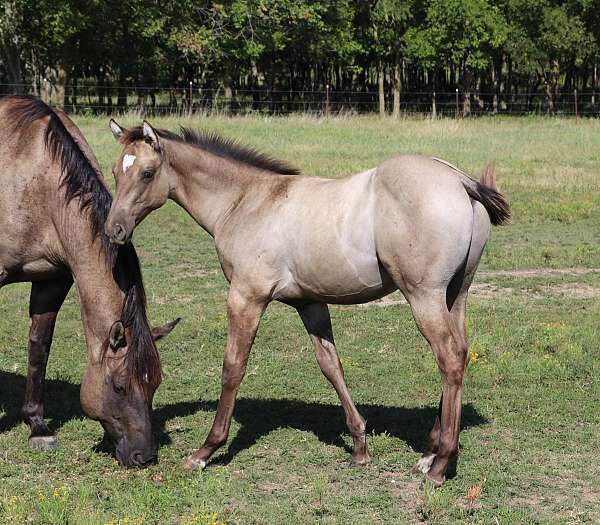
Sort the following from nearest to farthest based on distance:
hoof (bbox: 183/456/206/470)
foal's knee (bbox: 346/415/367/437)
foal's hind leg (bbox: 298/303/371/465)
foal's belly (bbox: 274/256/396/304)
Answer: foal's belly (bbox: 274/256/396/304)
hoof (bbox: 183/456/206/470)
foal's knee (bbox: 346/415/367/437)
foal's hind leg (bbox: 298/303/371/465)

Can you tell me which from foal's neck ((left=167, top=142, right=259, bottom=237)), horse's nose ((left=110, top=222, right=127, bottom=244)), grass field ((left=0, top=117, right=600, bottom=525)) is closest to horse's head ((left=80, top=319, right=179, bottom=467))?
grass field ((left=0, top=117, right=600, bottom=525))

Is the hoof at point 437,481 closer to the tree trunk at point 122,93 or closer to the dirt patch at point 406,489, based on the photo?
the dirt patch at point 406,489

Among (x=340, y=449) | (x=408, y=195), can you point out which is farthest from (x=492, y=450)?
(x=408, y=195)

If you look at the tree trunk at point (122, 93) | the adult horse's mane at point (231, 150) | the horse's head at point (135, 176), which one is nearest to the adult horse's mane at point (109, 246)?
the horse's head at point (135, 176)

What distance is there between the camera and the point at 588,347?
7945mm

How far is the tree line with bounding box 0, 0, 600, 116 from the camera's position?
32625mm

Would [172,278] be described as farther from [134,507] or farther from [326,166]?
[326,166]

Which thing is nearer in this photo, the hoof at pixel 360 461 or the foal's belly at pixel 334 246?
the foal's belly at pixel 334 246

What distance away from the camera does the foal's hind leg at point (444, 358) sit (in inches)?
199

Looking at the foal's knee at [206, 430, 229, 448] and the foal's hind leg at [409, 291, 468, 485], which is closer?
the foal's hind leg at [409, 291, 468, 485]

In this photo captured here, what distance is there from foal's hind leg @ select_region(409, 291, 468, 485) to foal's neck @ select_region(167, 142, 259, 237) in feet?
4.52

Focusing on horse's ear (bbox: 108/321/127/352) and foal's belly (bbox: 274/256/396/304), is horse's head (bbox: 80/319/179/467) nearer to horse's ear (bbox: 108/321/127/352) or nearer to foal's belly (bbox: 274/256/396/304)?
horse's ear (bbox: 108/321/127/352)

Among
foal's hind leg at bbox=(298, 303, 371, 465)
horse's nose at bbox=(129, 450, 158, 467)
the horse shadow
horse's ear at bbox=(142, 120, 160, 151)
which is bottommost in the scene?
the horse shadow

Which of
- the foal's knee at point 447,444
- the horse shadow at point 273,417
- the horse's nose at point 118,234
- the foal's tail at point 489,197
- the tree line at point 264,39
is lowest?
the horse shadow at point 273,417
